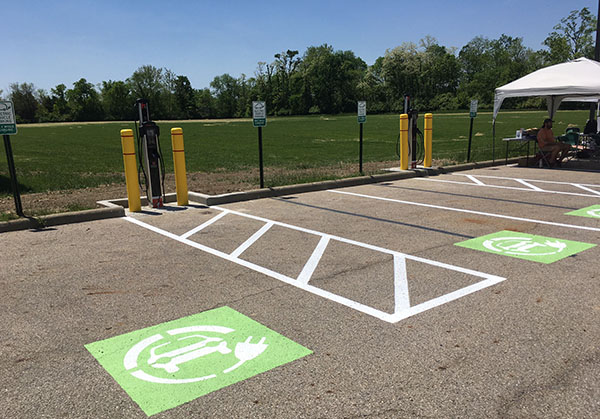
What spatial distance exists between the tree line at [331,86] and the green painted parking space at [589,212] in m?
77.5

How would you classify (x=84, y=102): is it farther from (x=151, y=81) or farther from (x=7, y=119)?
(x=7, y=119)

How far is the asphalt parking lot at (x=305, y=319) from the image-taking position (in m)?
2.88

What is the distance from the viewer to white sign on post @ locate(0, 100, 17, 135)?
733 centimetres

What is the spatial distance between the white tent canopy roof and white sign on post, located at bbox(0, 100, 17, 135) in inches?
492

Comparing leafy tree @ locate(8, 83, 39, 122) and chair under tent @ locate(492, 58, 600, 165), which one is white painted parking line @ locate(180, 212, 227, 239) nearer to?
chair under tent @ locate(492, 58, 600, 165)

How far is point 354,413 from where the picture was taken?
2703mm

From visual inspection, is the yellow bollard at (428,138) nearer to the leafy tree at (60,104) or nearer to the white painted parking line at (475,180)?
the white painted parking line at (475,180)

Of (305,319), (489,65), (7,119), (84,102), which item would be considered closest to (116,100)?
(84,102)

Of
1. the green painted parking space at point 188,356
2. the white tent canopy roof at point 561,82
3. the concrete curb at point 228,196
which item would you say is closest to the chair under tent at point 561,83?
the white tent canopy roof at point 561,82

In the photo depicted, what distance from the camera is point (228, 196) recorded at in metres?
9.40

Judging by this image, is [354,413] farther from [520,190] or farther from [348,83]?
[348,83]

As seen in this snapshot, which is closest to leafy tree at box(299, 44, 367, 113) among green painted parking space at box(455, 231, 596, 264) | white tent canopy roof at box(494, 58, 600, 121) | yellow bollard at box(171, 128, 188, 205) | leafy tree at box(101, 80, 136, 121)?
leafy tree at box(101, 80, 136, 121)

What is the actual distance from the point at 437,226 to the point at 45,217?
5.94 metres

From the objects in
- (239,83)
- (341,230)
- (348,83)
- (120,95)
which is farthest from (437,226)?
(239,83)
